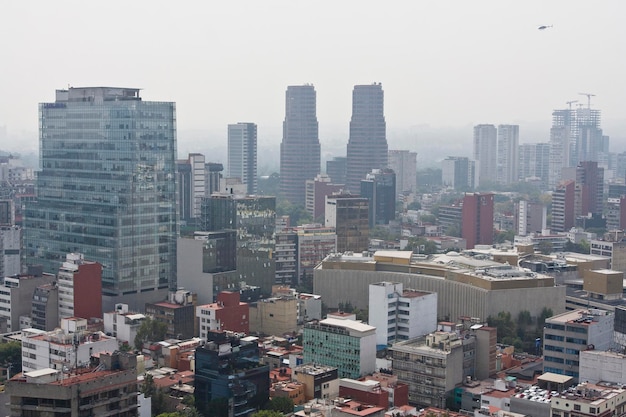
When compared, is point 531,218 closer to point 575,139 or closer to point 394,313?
point 394,313

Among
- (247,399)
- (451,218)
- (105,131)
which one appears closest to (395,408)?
(247,399)

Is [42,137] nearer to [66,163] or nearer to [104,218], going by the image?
[66,163]

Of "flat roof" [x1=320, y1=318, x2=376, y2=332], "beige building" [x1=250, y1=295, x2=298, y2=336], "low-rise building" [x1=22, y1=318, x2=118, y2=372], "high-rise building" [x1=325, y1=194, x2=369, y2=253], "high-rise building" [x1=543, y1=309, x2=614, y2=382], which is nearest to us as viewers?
"low-rise building" [x1=22, y1=318, x2=118, y2=372]

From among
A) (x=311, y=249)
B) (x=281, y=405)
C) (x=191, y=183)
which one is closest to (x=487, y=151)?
(x=191, y=183)

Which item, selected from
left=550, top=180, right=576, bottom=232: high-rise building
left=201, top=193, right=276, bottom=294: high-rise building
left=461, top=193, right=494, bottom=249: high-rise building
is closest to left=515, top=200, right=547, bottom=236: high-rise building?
left=550, top=180, right=576, bottom=232: high-rise building

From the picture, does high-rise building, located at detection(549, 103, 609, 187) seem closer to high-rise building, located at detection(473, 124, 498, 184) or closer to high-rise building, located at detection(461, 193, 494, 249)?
high-rise building, located at detection(473, 124, 498, 184)

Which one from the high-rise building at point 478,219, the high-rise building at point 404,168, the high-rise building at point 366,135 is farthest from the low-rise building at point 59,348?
the high-rise building at point 404,168

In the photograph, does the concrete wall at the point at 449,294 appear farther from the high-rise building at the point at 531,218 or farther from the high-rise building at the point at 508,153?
the high-rise building at the point at 508,153
